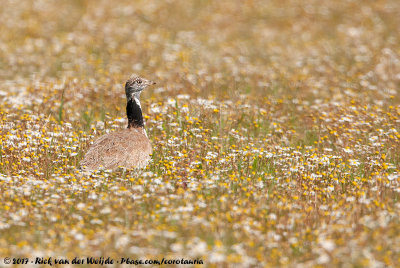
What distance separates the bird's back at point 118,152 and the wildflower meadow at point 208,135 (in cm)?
21

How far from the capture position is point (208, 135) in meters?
10.9

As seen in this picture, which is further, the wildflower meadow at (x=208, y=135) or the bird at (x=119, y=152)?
the bird at (x=119, y=152)

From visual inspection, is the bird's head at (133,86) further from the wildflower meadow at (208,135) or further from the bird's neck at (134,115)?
the wildflower meadow at (208,135)

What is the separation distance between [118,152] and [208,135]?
2.50m

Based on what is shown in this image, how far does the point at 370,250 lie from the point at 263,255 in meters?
1.30

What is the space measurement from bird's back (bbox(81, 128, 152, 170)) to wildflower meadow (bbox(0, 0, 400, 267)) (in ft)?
0.69

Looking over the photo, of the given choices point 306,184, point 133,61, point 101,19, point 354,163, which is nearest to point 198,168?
point 306,184

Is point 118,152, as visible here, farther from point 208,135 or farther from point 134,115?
point 208,135

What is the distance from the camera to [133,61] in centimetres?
1747

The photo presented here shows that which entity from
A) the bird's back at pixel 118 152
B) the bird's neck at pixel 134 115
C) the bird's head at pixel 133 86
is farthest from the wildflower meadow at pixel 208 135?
the bird's head at pixel 133 86

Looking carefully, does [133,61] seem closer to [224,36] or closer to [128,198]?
[224,36]

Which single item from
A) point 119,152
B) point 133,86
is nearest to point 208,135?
point 133,86

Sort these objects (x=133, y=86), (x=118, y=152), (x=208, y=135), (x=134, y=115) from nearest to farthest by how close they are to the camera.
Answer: (x=118, y=152), (x=134, y=115), (x=133, y=86), (x=208, y=135)

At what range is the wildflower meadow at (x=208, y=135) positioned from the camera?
6590 millimetres
